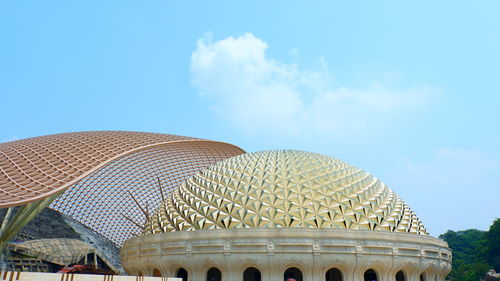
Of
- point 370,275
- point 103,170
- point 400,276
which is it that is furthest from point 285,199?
point 103,170

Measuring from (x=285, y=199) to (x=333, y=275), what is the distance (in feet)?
24.8

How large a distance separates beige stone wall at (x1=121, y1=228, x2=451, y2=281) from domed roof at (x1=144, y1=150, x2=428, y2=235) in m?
1.67

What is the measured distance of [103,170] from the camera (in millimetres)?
52656

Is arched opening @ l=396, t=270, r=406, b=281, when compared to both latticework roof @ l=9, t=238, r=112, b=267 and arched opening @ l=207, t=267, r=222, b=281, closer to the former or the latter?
arched opening @ l=207, t=267, r=222, b=281

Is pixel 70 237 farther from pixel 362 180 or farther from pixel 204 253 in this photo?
pixel 362 180

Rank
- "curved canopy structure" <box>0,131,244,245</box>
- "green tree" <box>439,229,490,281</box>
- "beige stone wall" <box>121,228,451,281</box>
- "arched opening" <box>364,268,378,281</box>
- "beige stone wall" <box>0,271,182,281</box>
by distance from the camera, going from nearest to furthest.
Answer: "beige stone wall" <box>0,271,182,281</box> < "curved canopy structure" <box>0,131,244,245</box> < "beige stone wall" <box>121,228,451,281</box> < "arched opening" <box>364,268,378,281</box> < "green tree" <box>439,229,490,281</box>

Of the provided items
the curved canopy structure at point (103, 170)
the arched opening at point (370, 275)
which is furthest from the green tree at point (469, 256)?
the curved canopy structure at point (103, 170)

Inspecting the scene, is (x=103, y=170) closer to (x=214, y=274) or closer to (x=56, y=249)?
(x=56, y=249)

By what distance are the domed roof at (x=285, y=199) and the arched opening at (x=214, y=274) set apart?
3.57m

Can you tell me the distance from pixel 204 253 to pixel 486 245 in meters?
79.9

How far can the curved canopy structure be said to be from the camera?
27984 mm

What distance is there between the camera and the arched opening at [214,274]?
107 ft

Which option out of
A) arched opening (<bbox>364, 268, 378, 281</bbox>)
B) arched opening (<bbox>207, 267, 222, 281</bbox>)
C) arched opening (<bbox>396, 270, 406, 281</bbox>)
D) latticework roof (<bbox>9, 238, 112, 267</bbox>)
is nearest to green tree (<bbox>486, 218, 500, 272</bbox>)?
arched opening (<bbox>396, 270, 406, 281</bbox>)

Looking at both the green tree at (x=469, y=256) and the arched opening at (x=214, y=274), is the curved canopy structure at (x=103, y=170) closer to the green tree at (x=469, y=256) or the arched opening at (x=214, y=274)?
the arched opening at (x=214, y=274)
